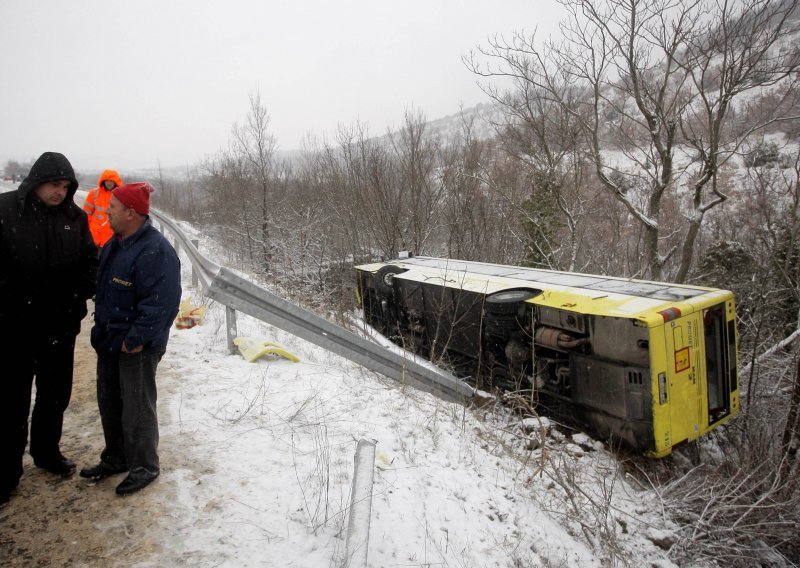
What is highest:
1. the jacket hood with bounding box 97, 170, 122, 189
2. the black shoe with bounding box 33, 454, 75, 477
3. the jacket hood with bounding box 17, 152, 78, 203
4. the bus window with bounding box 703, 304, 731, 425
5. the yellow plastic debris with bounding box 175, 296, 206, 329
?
the jacket hood with bounding box 97, 170, 122, 189

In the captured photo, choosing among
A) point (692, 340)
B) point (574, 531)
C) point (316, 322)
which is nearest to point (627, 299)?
point (692, 340)

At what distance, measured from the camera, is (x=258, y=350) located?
4.58m

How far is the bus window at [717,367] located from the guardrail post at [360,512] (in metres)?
3.96

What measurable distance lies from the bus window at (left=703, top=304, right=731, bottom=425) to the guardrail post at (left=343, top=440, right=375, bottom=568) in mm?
3957

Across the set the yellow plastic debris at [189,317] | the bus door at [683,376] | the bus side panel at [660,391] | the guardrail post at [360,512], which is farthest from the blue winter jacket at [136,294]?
the bus door at [683,376]

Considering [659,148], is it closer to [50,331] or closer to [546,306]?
[546,306]

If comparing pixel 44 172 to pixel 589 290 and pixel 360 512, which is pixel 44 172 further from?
pixel 589 290

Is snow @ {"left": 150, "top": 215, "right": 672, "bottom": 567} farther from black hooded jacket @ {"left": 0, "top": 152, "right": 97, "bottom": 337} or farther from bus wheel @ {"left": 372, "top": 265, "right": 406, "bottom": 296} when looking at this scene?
bus wheel @ {"left": 372, "top": 265, "right": 406, "bottom": 296}

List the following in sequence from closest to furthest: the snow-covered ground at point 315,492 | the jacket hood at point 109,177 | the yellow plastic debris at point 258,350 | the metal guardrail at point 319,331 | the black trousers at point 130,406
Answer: the snow-covered ground at point 315,492 → the black trousers at point 130,406 → the metal guardrail at point 319,331 → the yellow plastic debris at point 258,350 → the jacket hood at point 109,177

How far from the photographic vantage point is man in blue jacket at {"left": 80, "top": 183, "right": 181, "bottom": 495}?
2.36 meters

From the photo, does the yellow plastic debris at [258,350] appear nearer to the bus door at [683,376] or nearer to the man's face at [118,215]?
the man's face at [118,215]

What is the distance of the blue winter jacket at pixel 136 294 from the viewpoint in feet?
7.63

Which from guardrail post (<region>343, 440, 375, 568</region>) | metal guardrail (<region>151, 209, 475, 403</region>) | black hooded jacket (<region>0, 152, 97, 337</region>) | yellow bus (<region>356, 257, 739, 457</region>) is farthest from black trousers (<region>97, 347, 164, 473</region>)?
yellow bus (<region>356, 257, 739, 457</region>)

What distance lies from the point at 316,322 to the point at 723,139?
700 centimetres
